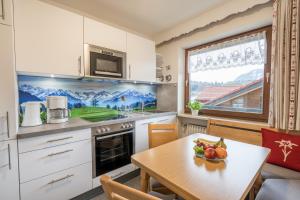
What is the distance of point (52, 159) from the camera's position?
1432mm

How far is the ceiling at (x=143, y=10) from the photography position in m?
2.01

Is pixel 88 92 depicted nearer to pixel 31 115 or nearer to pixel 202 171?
pixel 31 115

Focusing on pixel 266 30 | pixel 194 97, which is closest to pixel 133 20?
pixel 194 97

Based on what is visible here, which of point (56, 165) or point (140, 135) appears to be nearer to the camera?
point (56, 165)

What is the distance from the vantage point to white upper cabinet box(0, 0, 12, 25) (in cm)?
121

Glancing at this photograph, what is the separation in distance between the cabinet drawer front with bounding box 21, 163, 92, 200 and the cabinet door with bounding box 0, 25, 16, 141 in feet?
1.59

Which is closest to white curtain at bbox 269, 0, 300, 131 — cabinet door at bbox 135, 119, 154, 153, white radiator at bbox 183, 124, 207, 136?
white radiator at bbox 183, 124, 207, 136

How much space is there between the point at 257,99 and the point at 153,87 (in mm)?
1803

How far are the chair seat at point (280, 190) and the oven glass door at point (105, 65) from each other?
1.92m

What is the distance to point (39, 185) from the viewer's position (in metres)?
1.37

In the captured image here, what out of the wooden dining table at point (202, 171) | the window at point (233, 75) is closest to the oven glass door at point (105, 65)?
the wooden dining table at point (202, 171)

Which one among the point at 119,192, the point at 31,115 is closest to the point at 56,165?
the point at 31,115

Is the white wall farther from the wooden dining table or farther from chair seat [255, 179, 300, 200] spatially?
chair seat [255, 179, 300, 200]

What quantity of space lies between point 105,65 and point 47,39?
0.67 meters
